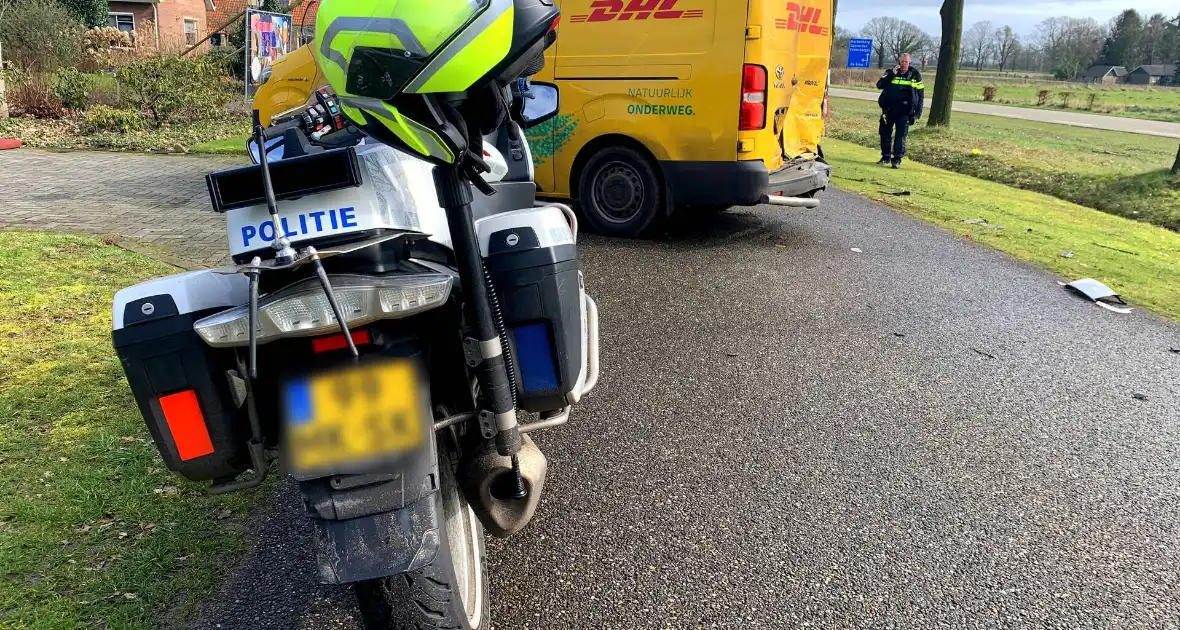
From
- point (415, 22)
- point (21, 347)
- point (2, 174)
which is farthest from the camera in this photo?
point (2, 174)

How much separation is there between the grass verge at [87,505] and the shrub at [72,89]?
1240cm

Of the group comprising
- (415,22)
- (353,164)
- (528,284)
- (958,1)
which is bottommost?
(528,284)

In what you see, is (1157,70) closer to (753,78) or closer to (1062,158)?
(1062,158)

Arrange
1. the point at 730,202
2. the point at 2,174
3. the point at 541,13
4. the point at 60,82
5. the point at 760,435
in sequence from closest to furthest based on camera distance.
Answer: the point at 541,13 → the point at 760,435 → the point at 730,202 → the point at 2,174 → the point at 60,82

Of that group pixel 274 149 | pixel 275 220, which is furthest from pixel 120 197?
pixel 275 220

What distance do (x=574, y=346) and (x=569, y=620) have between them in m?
0.92

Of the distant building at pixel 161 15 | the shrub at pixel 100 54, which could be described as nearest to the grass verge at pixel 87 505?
the shrub at pixel 100 54

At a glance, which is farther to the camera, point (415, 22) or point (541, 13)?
point (541, 13)

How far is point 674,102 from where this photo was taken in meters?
7.18

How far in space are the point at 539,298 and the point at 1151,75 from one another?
10751cm

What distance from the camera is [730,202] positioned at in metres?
7.31

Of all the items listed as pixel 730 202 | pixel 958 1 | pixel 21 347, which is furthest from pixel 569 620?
pixel 958 1

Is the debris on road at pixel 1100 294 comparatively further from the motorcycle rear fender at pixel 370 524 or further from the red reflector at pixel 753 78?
the motorcycle rear fender at pixel 370 524

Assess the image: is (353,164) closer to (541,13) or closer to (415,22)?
(415,22)
